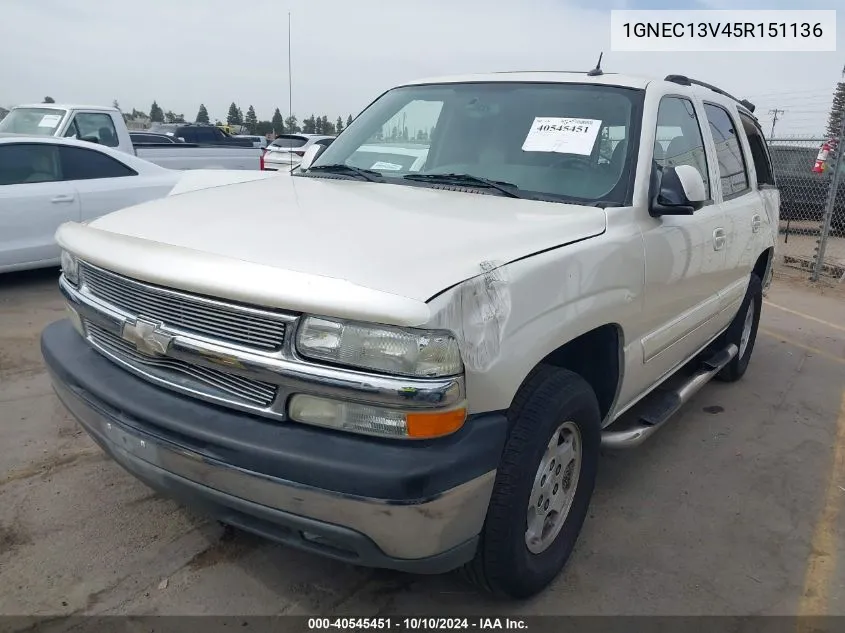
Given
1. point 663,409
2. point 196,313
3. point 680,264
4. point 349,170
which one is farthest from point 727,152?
point 196,313

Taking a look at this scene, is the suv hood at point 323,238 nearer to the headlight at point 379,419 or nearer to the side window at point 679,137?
the headlight at point 379,419

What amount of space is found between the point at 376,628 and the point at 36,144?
244 inches

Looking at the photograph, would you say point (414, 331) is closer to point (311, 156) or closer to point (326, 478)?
point (326, 478)

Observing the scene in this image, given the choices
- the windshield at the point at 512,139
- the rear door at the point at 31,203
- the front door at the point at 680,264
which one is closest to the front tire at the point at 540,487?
the front door at the point at 680,264

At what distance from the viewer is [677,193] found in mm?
3020

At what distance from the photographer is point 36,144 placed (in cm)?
682

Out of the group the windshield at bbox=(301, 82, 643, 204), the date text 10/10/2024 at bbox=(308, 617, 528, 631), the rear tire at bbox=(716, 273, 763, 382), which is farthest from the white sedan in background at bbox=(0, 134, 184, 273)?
the rear tire at bbox=(716, 273, 763, 382)

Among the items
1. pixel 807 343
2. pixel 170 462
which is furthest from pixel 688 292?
pixel 807 343

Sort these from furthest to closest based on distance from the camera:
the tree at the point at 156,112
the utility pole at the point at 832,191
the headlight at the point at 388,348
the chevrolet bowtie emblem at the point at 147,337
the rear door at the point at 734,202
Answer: the tree at the point at 156,112 → the utility pole at the point at 832,191 → the rear door at the point at 734,202 → the chevrolet bowtie emblem at the point at 147,337 → the headlight at the point at 388,348

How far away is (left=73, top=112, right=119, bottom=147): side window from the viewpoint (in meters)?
10.3

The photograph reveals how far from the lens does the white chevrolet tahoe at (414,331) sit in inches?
77.7

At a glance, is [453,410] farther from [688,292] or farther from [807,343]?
[807,343]

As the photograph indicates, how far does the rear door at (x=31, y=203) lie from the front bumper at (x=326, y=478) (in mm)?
5047

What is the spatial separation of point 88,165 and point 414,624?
6.34 metres
